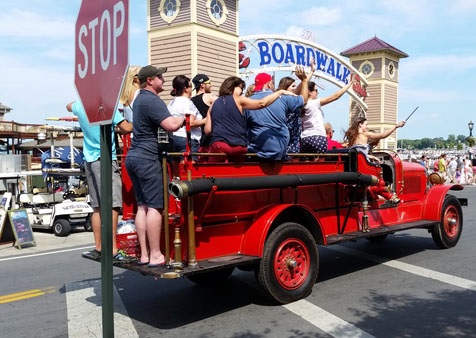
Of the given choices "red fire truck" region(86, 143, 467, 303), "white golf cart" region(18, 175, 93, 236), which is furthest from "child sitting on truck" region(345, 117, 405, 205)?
"white golf cart" region(18, 175, 93, 236)

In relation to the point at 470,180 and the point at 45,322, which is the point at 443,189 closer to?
the point at 45,322

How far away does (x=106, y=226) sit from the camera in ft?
7.88

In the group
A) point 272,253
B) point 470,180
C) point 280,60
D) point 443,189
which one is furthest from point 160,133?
point 470,180

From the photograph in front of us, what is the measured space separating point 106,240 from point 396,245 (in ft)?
21.7

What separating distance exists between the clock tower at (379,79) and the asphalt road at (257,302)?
23.2 m

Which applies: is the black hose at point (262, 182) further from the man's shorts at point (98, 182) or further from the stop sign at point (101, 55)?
the stop sign at point (101, 55)

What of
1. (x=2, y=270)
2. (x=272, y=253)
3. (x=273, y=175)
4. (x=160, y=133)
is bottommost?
(x=2, y=270)

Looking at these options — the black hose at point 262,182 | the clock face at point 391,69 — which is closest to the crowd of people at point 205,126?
the black hose at point 262,182

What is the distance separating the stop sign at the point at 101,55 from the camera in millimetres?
2293

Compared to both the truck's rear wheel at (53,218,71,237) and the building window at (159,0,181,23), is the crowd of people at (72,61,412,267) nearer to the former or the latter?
the truck's rear wheel at (53,218,71,237)

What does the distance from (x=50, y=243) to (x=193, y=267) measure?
6.13 metres

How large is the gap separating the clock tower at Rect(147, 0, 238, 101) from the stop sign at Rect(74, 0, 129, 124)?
12.6 m

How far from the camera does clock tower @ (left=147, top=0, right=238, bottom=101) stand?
14977 millimetres

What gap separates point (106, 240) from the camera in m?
2.40
